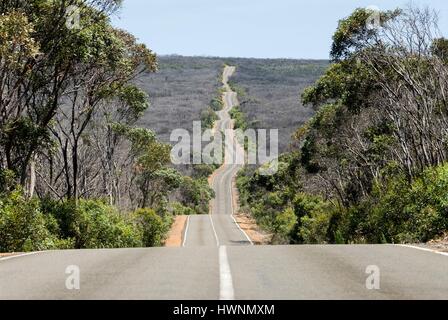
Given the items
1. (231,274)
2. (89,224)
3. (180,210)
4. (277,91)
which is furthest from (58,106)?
(277,91)

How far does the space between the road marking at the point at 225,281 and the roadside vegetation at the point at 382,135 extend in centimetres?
906

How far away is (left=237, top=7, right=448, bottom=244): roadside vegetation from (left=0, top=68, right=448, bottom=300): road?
23.2 ft

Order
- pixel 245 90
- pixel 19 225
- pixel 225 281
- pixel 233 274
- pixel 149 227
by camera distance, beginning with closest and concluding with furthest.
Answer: pixel 225 281 < pixel 233 274 < pixel 19 225 < pixel 149 227 < pixel 245 90

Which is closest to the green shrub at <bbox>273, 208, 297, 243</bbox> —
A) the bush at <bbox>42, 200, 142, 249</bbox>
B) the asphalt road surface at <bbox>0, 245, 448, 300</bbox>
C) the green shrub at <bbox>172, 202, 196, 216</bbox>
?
the bush at <bbox>42, 200, 142, 249</bbox>

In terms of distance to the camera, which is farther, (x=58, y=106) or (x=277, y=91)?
(x=277, y=91)

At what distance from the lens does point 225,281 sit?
9.34 metres

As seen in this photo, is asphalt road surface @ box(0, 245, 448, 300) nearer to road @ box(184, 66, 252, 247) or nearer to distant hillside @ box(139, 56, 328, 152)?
road @ box(184, 66, 252, 247)

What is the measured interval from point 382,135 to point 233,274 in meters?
24.6

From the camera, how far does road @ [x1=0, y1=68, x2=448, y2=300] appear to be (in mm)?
8352

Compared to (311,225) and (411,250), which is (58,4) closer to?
(411,250)

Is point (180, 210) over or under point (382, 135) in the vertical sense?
under

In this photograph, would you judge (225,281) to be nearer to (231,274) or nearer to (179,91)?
(231,274)

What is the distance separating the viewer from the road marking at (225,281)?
810cm

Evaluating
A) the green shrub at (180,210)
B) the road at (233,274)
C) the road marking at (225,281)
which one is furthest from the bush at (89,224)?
the green shrub at (180,210)
